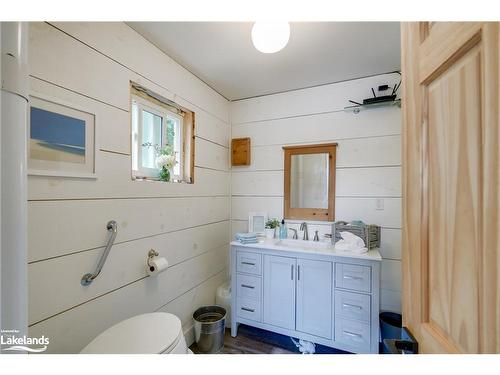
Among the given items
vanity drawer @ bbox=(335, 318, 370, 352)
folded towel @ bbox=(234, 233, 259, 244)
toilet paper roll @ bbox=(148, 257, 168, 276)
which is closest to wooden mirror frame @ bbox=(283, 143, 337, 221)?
folded towel @ bbox=(234, 233, 259, 244)

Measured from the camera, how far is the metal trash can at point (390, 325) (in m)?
1.71

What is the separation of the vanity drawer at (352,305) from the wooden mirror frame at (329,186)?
0.72m

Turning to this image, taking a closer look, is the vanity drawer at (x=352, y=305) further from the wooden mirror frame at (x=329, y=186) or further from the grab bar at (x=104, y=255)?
the grab bar at (x=104, y=255)

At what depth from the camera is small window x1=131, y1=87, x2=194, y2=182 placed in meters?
1.60

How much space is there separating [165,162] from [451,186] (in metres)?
1.69

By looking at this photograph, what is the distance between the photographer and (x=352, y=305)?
1.68 meters

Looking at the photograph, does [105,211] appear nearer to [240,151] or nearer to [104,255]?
[104,255]

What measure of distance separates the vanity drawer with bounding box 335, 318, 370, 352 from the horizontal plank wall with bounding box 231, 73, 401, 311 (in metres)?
0.52

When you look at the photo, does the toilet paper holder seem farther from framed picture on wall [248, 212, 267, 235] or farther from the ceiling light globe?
the ceiling light globe

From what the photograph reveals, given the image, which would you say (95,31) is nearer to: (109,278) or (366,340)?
(109,278)

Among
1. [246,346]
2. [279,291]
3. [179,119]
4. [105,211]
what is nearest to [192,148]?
[179,119]

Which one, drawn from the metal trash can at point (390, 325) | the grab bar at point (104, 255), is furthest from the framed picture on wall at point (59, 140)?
the metal trash can at point (390, 325)
